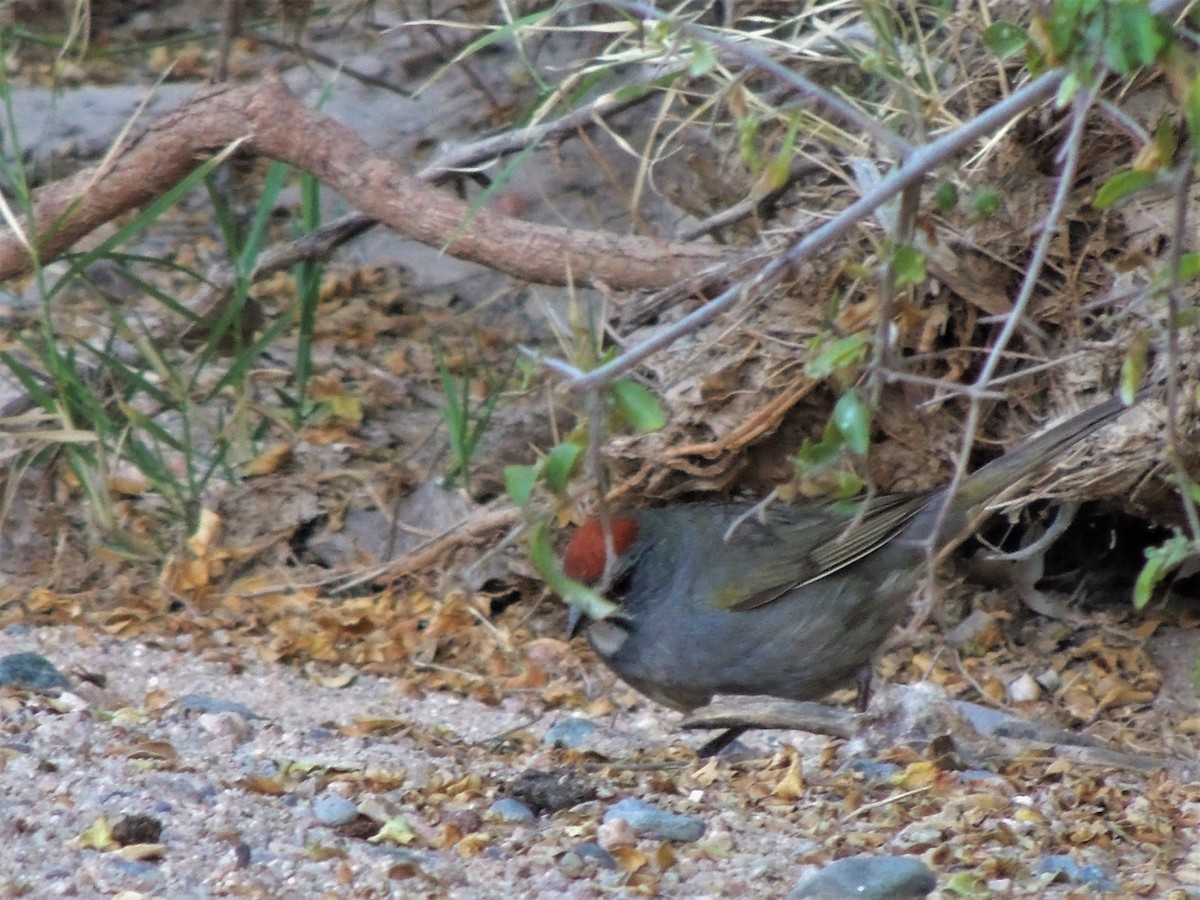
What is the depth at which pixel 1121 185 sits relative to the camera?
1.75 meters

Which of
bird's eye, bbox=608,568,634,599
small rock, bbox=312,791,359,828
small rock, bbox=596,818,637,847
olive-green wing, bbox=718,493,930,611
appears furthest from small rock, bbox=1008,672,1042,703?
small rock, bbox=312,791,359,828

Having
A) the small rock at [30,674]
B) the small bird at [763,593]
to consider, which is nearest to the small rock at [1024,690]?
the small bird at [763,593]

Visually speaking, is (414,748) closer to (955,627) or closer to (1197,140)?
(955,627)

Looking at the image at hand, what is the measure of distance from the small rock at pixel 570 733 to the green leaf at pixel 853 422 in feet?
5.74

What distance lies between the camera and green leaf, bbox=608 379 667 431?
1.87 m

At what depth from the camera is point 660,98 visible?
5414mm

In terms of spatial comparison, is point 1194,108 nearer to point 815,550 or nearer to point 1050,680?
point 815,550

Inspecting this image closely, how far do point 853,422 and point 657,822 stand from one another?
107cm

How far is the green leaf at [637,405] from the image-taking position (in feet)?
6.13

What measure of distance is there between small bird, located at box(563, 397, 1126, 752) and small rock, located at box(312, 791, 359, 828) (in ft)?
3.62

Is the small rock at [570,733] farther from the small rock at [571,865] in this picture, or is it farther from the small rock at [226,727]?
the small rock at [571,865]

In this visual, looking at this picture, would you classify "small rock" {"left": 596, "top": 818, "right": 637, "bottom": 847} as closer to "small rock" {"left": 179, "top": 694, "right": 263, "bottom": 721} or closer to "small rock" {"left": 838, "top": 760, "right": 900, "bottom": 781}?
Answer: "small rock" {"left": 838, "top": 760, "right": 900, "bottom": 781}

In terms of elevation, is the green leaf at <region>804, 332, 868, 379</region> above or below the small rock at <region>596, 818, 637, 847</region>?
above

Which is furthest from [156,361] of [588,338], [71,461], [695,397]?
[588,338]
